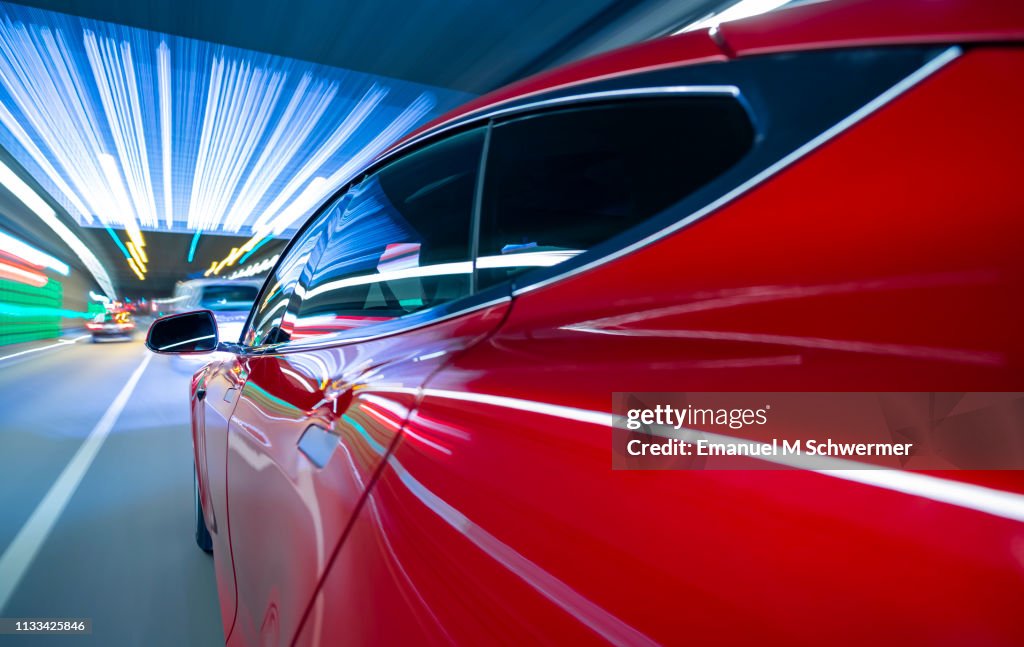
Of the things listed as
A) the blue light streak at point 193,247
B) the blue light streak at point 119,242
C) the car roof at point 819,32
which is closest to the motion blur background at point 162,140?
the car roof at point 819,32

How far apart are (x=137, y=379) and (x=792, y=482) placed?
1151 cm

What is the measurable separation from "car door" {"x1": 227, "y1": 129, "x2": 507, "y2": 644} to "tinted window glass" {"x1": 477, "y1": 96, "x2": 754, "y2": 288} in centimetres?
9

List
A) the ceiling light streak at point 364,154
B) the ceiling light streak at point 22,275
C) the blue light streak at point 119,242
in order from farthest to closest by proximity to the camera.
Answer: the blue light streak at point 119,242 → the ceiling light streak at point 22,275 → the ceiling light streak at point 364,154

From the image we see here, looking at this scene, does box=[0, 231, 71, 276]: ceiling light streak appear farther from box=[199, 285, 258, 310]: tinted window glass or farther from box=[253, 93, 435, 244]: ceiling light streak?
box=[199, 285, 258, 310]: tinted window glass

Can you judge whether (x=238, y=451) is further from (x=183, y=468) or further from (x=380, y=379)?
(x=183, y=468)

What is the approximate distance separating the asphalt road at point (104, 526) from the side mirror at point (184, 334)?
117cm

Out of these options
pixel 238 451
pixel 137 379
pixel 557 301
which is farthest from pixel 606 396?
pixel 137 379

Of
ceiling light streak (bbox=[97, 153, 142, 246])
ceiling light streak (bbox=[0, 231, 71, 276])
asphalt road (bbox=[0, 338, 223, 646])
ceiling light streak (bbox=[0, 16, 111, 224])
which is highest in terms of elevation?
ceiling light streak (bbox=[97, 153, 142, 246])

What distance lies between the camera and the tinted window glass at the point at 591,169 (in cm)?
76

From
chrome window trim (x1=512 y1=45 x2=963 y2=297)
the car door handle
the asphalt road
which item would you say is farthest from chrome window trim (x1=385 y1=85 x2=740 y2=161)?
the asphalt road

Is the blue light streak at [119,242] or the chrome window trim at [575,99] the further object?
the blue light streak at [119,242]

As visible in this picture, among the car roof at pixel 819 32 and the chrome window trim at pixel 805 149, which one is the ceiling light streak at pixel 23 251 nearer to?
the car roof at pixel 819 32

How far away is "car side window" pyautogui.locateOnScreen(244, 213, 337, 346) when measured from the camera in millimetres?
1795

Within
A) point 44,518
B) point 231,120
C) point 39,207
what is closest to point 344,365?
point 44,518
